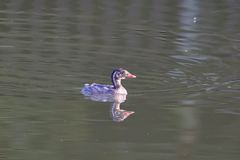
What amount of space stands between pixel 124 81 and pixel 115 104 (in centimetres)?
221

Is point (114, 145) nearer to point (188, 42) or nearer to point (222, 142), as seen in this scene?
point (222, 142)

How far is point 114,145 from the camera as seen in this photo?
6.81 metres

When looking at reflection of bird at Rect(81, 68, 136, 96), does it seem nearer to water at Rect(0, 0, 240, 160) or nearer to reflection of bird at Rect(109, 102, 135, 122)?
water at Rect(0, 0, 240, 160)

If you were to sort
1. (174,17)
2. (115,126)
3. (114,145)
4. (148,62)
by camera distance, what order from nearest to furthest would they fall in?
(114,145), (115,126), (148,62), (174,17)

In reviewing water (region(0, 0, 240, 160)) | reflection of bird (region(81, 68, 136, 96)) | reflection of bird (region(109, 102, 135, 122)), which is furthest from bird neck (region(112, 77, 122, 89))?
reflection of bird (region(109, 102, 135, 122))

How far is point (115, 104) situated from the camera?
9.36 metres

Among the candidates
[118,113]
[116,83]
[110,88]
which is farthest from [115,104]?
[116,83]

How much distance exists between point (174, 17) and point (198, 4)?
2018 millimetres

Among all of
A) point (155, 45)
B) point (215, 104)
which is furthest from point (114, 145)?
point (155, 45)

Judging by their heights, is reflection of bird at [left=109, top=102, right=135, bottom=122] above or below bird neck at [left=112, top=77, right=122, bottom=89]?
above

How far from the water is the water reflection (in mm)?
64

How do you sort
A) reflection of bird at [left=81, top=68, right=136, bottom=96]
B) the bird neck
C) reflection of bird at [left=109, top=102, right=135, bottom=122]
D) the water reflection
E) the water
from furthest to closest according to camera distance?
the bird neck → reflection of bird at [left=81, top=68, right=136, bottom=96] → the water reflection → reflection of bird at [left=109, top=102, right=135, bottom=122] → the water

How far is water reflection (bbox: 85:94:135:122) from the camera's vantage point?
8188mm

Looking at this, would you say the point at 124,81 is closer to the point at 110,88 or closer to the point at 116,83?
the point at 116,83
